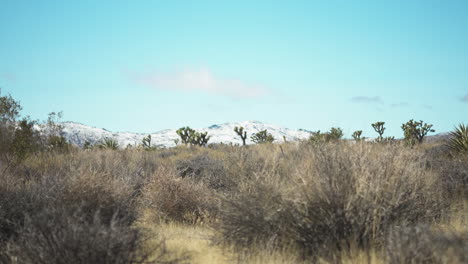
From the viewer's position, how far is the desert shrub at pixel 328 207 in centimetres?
542

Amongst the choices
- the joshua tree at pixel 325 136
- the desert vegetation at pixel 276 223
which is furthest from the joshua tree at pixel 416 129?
the desert vegetation at pixel 276 223

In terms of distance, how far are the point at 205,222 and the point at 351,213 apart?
450cm

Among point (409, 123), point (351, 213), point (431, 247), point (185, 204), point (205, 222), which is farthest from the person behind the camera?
point (409, 123)

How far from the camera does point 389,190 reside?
5645 mm

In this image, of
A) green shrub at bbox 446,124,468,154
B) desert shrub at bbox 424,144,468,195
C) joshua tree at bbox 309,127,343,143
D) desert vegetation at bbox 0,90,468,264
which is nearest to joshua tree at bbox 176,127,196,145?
joshua tree at bbox 309,127,343,143

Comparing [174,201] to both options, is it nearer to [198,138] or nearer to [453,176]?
[453,176]

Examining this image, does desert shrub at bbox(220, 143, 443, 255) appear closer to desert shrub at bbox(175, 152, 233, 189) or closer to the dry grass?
the dry grass

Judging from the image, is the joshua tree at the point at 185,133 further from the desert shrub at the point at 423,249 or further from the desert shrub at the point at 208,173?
the desert shrub at the point at 423,249

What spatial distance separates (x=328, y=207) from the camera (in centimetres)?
553

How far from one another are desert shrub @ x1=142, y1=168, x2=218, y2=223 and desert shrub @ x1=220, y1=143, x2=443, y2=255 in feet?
10.5

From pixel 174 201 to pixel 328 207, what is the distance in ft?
16.3

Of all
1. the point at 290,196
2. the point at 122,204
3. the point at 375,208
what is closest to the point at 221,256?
the point at 290,196

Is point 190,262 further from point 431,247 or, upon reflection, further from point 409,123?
point 409,123

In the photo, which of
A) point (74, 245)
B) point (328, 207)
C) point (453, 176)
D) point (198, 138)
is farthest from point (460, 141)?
point (198, 138)
